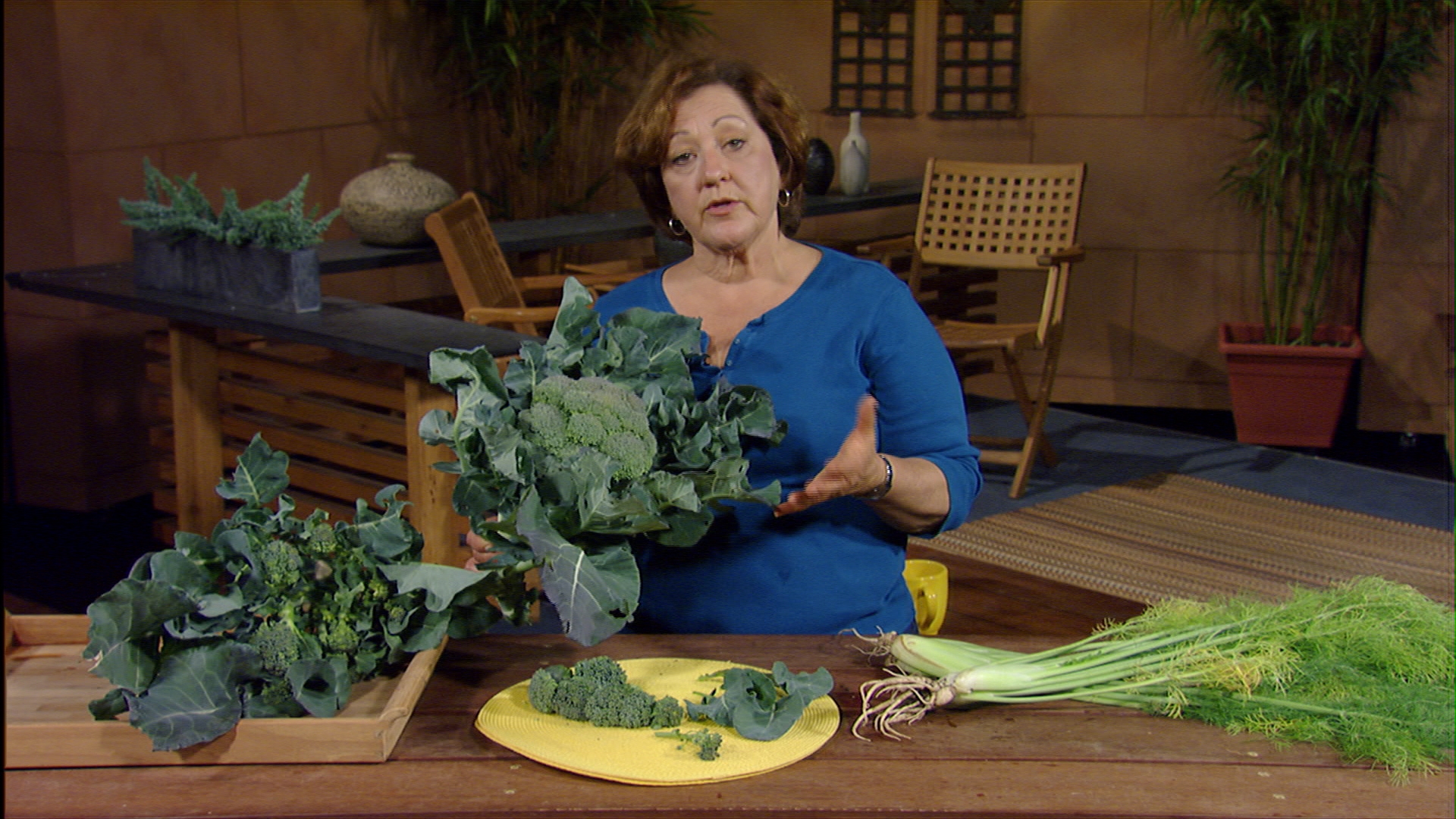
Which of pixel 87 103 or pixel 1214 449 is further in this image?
pixel 1214 449

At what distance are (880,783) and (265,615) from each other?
22.2 inches

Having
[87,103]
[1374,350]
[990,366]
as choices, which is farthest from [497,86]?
[1374,350]

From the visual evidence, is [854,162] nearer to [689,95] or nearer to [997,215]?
[997,215]

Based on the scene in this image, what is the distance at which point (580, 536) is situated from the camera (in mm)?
1307

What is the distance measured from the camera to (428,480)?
9.27ft

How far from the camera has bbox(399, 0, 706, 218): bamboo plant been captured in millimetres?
5605

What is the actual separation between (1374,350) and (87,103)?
4.58m

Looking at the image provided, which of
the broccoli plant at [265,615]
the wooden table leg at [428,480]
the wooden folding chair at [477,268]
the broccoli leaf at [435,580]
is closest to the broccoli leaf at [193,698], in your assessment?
the broccoli plant at [265,615]

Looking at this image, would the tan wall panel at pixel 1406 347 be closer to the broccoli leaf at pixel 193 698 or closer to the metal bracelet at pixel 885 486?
the metal bracelet at pixel 885 486

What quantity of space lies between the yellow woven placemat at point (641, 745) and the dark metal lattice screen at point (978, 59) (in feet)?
15.5

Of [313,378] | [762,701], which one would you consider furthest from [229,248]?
[762,701]

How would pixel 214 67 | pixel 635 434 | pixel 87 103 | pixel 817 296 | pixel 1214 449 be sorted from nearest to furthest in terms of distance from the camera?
pixel 635 434
pixel 817 296
pixel 87 103
pixel 214 67
pixel 1214 449

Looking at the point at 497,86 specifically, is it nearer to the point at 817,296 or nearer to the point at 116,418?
the point at 116,418

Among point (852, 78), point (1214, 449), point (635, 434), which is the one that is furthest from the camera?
Answer: point (852, 78)
